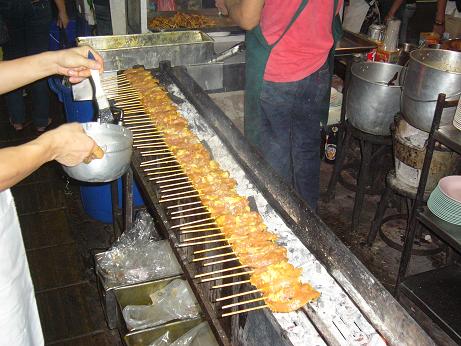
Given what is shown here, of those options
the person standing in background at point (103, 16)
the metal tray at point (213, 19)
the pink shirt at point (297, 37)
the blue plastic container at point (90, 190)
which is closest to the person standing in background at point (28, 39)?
the person standing in background at point (103, 16)

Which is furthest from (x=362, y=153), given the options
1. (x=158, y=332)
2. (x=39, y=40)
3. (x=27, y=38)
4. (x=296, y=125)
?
(x=27, y=38)

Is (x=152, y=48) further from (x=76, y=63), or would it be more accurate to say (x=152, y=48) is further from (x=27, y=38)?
(x=27, y=38)

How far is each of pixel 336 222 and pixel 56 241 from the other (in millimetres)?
3172

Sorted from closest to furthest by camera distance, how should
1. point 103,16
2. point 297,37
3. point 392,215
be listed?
point 297,37 < point 392,215 < point 103,16

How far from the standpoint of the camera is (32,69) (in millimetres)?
2697

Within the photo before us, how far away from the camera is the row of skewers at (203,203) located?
7.57 ft

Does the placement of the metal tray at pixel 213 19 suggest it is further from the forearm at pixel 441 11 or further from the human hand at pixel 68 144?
the forearm at pixel 441 11

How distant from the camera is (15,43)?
658 cm

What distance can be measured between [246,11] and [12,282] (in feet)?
9.14

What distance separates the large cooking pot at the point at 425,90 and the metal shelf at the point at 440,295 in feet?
4.12

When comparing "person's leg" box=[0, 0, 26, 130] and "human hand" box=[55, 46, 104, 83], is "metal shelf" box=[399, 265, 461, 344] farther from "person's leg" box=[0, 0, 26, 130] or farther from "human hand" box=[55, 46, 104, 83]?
"person's leg" box=[0, 0, 26, 130]

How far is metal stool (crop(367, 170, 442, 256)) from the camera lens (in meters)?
4.37

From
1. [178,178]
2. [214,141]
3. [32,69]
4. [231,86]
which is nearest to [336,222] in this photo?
[231,86]

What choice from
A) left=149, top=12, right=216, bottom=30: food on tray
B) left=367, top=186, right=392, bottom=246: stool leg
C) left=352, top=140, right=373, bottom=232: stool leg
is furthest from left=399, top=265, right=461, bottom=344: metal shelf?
left=149, top=12, right=216, bottom=30: food on tray
